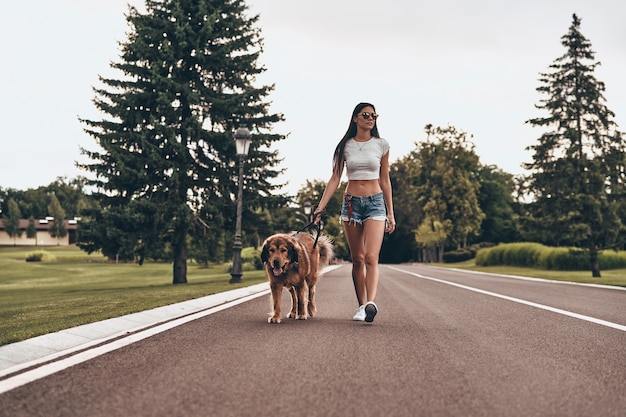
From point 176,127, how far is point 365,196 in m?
16.9

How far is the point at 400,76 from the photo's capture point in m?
21.1

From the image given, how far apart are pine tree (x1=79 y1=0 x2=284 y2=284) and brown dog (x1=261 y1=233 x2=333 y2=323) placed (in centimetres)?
1511

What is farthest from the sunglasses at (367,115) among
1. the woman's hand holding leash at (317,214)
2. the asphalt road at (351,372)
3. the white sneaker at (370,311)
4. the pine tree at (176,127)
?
→ the pine tree at (176,127)

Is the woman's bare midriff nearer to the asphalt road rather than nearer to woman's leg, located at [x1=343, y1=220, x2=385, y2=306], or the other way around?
woman's leg, located at [x1=343, y1=220, x2=385, y2=306]

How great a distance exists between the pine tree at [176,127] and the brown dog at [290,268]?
15111 millimetres

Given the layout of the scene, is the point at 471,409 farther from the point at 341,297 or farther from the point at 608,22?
the point at 608,22

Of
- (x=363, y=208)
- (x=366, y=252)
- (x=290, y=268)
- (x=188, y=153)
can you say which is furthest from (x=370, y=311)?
(x=188, y=153)

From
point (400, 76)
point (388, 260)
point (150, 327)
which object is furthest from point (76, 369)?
point (388, 260)

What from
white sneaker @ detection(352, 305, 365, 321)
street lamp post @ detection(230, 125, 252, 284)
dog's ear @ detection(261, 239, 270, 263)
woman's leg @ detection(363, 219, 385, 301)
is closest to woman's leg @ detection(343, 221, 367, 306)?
woman's leg @ detection(363, 219, 385, 301)

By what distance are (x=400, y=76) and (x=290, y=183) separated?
7.20m

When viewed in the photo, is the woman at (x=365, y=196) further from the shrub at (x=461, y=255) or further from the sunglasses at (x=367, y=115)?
the shrub at (x=461, y=255)

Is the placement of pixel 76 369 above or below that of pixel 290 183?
below

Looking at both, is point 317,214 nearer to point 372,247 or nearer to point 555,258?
point 372,247

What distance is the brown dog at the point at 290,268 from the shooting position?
6854 mm
